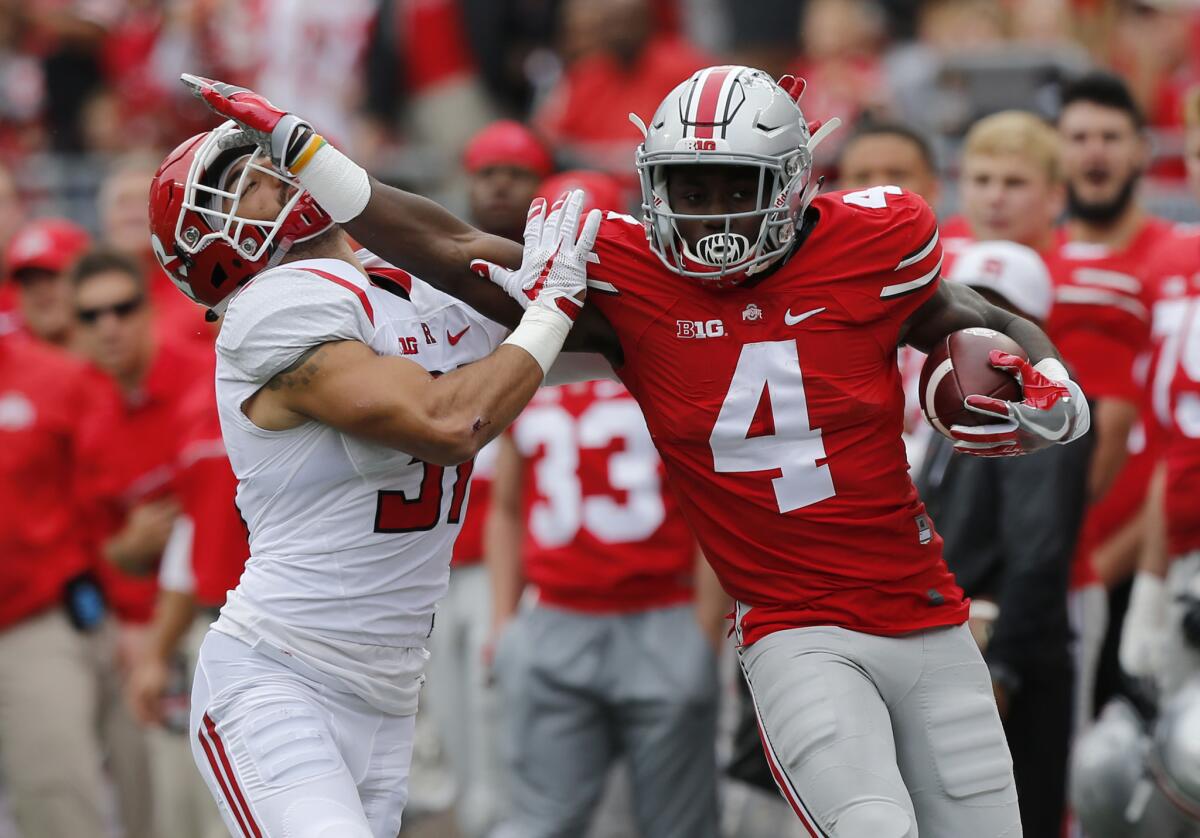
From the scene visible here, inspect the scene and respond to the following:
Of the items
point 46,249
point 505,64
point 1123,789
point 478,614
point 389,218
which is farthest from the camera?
point 505,64

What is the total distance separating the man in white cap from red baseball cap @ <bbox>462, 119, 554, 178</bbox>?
231 centimetres

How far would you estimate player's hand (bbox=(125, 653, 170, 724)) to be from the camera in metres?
6.43

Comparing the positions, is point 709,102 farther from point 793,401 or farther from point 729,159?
point 793,401

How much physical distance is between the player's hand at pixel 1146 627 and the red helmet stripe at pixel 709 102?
2.68 meters

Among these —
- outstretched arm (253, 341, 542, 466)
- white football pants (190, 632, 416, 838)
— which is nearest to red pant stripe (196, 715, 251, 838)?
Result: white football pants (190, 632, 416, 838)

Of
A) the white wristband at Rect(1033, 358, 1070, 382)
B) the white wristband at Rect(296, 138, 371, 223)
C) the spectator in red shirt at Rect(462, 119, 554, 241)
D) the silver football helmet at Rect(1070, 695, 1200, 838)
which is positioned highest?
the white wristband at Rect(296, 138, 371, 223)

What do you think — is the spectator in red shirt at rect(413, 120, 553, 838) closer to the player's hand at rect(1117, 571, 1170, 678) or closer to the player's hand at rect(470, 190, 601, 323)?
the player's hand at rect(1117, 571, 1170, 678)

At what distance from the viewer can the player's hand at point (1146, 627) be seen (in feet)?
19.1

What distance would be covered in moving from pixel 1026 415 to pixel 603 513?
225cm

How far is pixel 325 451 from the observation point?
3875 mm

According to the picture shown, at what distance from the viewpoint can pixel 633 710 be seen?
5805 millimetres

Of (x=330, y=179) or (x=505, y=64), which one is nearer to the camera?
(x=330, y=179)

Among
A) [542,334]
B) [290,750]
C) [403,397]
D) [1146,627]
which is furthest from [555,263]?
[1146,627]

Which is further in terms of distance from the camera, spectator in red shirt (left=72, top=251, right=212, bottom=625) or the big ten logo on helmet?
spectator in red shirt (left=72, top=251, right=212, bottom=625)
